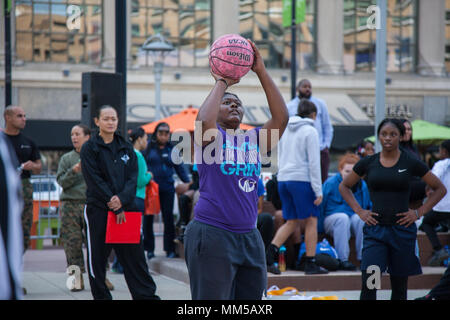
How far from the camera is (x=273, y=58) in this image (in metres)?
32.0

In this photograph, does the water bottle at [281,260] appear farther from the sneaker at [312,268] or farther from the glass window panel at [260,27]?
the glass window panel at [260,27]

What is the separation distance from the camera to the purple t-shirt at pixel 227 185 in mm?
4586

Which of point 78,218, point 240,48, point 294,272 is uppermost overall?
point 240,48

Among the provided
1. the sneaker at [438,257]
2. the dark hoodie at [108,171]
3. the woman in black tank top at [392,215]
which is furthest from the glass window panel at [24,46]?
the woman in black tank top at [392,215]

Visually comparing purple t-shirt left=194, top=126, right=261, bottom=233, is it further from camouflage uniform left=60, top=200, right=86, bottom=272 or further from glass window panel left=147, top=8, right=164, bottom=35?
glass window panel left=147, top=8, right=164, bottom=35

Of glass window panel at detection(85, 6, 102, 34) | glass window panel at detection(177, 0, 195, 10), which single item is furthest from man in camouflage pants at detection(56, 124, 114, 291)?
glass window panel at detection(177, 0, 195, 10)

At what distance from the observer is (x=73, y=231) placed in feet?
30.4

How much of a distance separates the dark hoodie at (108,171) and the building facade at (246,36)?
20235mm

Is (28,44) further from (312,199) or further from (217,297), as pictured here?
(217,297)

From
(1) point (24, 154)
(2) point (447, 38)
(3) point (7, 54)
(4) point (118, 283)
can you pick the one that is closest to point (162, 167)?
(4) point (118, 283)

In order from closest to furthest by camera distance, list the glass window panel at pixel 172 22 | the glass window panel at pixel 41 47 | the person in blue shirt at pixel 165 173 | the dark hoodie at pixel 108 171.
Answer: the dark hoodie at pixel 108 171, the person in blue shirt at pixel 165 173, the glass window panel at pixel 41 47, the glass window panel at pixel 172 22

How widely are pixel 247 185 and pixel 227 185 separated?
13 centimetres
